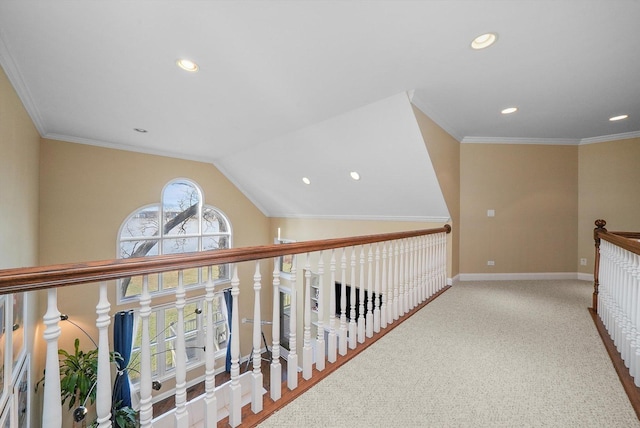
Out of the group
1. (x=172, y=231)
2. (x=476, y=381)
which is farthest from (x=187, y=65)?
(x=172, y=231)

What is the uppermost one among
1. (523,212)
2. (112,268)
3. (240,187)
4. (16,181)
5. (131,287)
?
(240,187)

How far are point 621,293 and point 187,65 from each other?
3839 mm

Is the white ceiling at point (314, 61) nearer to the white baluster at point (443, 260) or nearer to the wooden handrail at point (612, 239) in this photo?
the wooden handrail at point (612, 239)

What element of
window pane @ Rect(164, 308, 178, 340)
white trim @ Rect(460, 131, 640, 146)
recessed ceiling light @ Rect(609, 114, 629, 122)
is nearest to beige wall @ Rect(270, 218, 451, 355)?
white trim @ Rect(460, 131, 640, 146)

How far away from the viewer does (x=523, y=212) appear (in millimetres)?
4199

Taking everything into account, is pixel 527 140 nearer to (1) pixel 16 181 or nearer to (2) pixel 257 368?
(2) pixel 257 368

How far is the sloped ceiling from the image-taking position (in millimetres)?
3174

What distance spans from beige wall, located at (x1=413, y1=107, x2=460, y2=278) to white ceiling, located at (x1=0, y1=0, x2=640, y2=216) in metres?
0.20

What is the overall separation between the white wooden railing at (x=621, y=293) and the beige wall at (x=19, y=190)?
187 inches

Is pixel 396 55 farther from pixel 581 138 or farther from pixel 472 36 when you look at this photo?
pixel 581 138

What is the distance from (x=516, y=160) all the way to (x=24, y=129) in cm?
658

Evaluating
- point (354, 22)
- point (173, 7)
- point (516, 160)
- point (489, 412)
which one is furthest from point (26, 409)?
point (516, 160)

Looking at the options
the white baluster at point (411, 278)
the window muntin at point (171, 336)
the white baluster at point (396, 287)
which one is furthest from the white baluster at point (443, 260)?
the window muntin at point (171, 336)

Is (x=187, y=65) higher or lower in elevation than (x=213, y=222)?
higher
